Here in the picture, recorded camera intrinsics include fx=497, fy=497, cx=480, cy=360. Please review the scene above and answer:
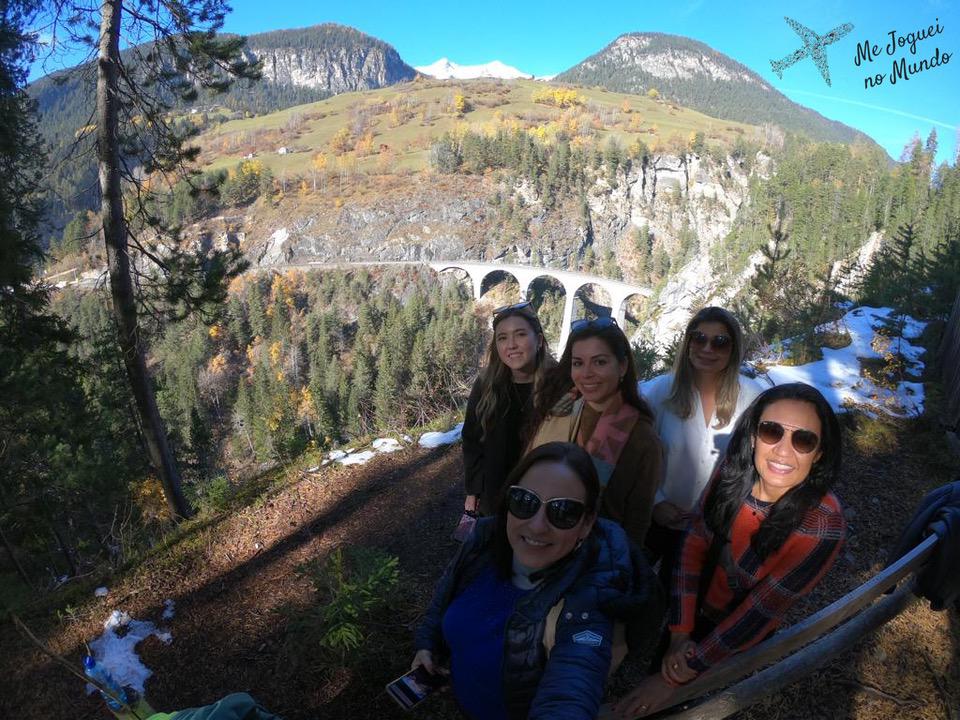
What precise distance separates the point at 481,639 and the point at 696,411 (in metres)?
1.27

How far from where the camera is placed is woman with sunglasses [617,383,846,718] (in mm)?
1292

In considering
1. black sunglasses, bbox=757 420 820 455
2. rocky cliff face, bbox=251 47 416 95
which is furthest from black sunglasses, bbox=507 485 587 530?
rocky cliff face, bbox=251 47 416 95

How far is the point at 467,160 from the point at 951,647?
86.7m

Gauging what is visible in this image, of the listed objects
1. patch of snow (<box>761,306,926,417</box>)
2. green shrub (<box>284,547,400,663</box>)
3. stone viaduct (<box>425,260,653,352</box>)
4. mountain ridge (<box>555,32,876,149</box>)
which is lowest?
stone viaduct (<box>425,260,653,352</box>)

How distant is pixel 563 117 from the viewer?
100625mm

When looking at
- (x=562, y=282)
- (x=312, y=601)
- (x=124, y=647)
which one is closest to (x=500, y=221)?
(x=562, y=282)

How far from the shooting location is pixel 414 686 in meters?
1.28

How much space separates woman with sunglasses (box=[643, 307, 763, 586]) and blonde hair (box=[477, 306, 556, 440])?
0.56 meters

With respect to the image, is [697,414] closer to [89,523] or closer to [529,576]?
[529,576]

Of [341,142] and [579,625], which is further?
[341,142]

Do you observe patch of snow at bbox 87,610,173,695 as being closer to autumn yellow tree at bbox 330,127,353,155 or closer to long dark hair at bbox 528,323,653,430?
long dark hair at bbox 528,323,653,430

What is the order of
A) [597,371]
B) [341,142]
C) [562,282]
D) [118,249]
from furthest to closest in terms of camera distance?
[341,142] → [562,282] → [118,249] → [597,371]

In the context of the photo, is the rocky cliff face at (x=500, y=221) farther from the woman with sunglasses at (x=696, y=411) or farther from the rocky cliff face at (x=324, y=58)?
the rocky cliff face at (x=324, y=58)

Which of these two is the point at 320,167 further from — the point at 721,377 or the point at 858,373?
the point at 721,377
